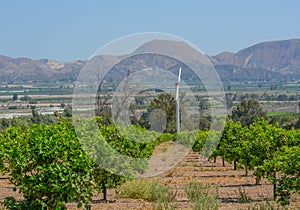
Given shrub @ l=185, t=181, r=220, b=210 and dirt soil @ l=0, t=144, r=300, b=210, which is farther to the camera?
dirt soil @ l=0, t=144, r=300, b=210

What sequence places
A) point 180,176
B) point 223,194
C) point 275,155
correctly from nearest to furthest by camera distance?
point 275,155 → point 223,194 → point 180,176

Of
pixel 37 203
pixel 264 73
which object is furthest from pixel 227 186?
pixel 264 73

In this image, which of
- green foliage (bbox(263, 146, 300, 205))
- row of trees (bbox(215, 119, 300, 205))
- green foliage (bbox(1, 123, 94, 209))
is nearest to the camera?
green foliage (bbox(1, 123, 94, 209))

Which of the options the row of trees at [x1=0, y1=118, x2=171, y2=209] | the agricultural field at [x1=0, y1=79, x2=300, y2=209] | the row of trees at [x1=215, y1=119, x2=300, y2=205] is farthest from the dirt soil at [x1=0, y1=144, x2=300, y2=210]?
the row of trees at [x1=0, y1=118, x2=171, y2=209]

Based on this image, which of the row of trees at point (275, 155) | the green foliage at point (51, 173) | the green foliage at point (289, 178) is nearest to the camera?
the green foliage at point (51, 173)

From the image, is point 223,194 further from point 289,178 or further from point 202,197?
point 289,178

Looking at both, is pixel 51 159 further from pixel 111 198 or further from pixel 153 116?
pixel 153 116

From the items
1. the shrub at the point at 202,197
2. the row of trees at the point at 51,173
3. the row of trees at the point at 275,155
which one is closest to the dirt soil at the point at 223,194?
the shrub at the point at 202,197

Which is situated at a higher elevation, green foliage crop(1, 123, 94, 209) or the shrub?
green foliage crop(1, 123, 94, 209)

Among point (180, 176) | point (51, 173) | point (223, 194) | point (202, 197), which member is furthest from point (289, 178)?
point (180, 176)

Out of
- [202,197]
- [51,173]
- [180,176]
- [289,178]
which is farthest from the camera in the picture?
[180,176]

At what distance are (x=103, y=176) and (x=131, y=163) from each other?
1.35 metres

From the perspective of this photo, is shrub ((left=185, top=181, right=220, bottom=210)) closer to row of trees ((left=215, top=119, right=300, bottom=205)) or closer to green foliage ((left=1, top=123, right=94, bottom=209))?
row of trees ((left=215, top=119, right=300, bottom=205))

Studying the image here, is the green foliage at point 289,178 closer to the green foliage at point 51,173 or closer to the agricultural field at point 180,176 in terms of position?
the agricultural field at point 180,176
